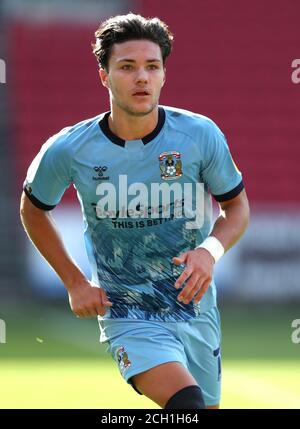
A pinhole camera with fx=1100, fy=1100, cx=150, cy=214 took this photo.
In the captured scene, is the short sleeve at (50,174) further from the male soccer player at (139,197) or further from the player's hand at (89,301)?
the player's hand at (89,301)

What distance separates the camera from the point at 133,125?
5688 mm

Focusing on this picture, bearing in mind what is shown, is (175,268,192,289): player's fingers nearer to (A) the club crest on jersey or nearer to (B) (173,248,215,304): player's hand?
(B) (173,248,215,304): player's hand

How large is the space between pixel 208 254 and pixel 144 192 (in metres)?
0.60

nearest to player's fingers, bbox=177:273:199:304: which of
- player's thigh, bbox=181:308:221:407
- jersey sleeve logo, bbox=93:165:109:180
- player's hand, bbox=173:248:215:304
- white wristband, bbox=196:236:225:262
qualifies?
player's hand, bbox=173:248:215:304

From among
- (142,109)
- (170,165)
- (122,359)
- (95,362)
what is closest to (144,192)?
(170,165)

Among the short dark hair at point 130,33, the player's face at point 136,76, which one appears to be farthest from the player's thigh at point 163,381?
the short dark hair at point 130,33

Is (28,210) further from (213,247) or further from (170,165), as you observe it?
(213,247)

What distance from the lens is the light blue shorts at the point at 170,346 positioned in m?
5.45

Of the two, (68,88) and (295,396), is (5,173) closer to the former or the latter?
(68,88)

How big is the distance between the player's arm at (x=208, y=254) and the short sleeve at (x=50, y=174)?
33.3 inches

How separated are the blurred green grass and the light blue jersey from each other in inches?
91.5

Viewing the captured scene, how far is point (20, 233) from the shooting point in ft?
52.3

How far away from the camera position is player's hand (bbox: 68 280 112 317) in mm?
5480
